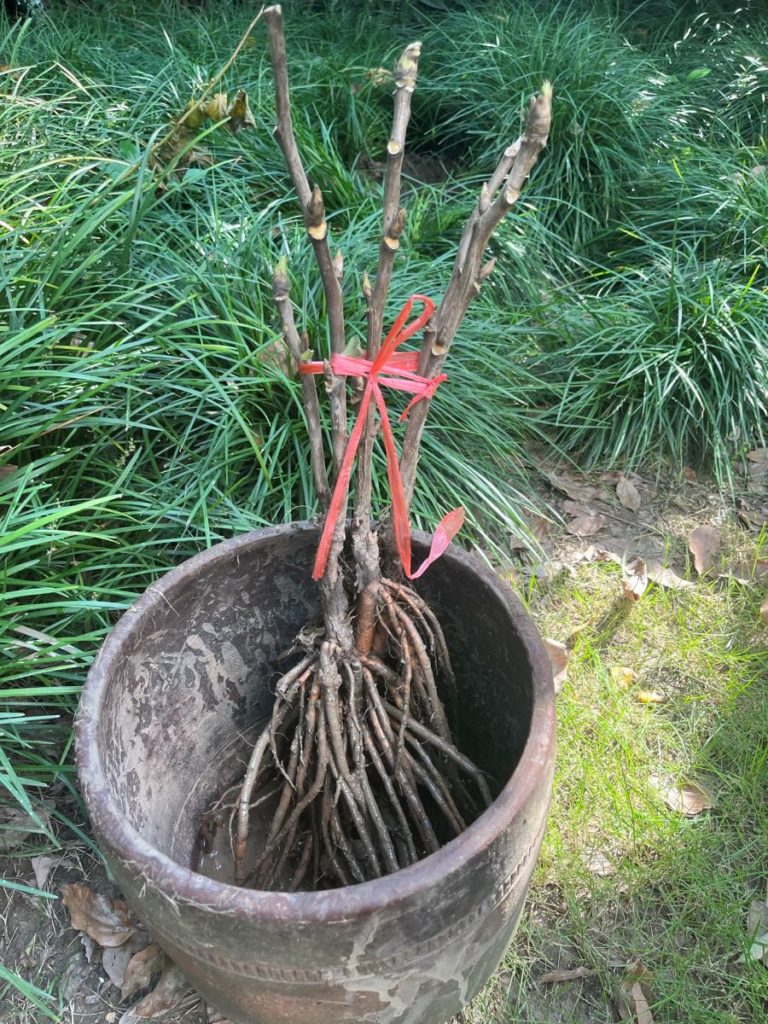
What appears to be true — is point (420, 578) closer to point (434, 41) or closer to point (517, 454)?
point (517, 454)

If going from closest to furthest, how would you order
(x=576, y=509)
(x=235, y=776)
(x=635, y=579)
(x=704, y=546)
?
(x=235, y=776), (x=635, y=579), (x=704, y=546), (x=576, y=509)

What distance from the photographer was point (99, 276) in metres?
2.15

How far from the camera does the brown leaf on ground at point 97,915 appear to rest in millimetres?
1648

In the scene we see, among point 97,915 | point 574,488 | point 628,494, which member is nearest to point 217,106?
point 574,488

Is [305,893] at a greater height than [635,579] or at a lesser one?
greater

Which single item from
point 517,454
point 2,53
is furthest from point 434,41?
point 517,454

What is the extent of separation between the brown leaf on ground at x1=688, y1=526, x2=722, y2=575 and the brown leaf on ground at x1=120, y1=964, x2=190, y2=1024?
1.65 meters

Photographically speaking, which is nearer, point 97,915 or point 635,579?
point 97,915

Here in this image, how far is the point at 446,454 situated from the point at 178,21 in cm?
290

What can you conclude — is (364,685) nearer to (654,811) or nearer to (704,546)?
(654,811)

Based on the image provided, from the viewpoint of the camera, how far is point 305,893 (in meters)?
0.98

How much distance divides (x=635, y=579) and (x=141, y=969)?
149cm

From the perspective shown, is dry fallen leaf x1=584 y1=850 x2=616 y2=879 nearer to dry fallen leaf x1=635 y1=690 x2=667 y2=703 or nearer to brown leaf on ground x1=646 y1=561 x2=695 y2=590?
dry fallen leaf x1=635 y1=690 x2=667 y2=703

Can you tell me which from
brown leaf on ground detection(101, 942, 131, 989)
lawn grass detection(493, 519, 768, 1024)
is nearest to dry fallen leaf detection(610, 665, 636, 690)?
lawn grass detection(493, 519, 768, 1024)
